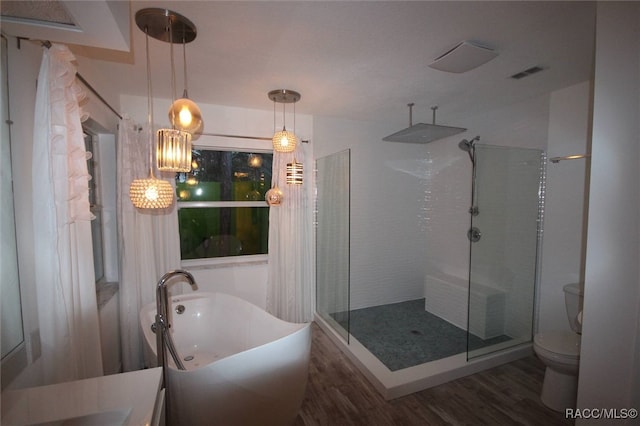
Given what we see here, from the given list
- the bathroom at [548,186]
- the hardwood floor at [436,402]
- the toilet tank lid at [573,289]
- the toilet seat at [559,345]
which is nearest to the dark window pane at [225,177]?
the bathroom at [548,186]

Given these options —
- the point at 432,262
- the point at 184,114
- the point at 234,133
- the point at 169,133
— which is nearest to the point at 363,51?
the point at 184,114

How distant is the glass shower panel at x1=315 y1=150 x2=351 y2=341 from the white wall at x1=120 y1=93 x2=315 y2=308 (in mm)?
353

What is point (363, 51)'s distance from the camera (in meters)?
1.79

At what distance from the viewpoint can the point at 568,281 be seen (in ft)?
8.25

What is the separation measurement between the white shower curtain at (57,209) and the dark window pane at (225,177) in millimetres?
1621

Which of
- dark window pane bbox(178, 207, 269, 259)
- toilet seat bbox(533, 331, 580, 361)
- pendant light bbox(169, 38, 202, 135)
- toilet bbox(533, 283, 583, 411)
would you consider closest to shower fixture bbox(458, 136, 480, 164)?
toilet bbox(533, 283, 583, 411)

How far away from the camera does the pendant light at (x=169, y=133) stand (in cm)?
140

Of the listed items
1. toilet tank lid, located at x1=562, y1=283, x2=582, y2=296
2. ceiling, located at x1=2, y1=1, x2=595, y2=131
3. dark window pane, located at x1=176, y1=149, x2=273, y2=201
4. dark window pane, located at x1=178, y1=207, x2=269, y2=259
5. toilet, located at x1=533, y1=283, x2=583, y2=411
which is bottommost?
toilet, located at x1=533, y1=283, x2=583, y2=411

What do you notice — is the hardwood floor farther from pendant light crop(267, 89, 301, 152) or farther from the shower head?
the shower head

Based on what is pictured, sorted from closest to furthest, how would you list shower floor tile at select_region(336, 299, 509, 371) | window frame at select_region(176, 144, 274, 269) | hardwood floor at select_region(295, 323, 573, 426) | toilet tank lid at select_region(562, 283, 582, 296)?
hardwood floor at select_region(295, 323, 573, 426)
toilet tank lid at select_region(562, 283, 582, 296)
shower floor tile at select_region(336, 299, 509, 371)
window frame at select_region(176, 144, 274, 269)

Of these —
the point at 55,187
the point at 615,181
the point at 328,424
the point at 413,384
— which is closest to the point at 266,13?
the point at 55,187

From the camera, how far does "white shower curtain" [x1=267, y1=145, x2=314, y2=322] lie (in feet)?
10.1

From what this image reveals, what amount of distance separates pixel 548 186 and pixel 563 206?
0.74 feet

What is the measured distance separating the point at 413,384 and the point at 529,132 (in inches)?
102
